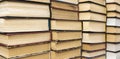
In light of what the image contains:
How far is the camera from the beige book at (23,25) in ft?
1.79

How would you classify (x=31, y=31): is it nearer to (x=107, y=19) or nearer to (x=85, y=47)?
(x=85, y=47)

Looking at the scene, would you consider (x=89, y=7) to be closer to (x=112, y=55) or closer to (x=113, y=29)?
(x=113, y=29)

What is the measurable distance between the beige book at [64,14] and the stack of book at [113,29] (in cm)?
26

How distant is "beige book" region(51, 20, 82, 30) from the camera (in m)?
0.70

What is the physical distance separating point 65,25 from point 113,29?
0.37 m

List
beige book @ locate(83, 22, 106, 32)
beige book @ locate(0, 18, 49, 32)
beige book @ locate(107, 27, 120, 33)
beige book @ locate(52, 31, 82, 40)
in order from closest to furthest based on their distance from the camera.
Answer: beige book @ locate(0, 18, 49, 32) < beige book @ locate(52, 31, 82, 40) < beige book @ locate(83, 22, 106, 32) < beige book @ locate(107, 27, 120, 33)

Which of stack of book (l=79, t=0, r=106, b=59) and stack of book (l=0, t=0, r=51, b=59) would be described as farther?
stack of book (l=79, t=0, r=106, b=59)

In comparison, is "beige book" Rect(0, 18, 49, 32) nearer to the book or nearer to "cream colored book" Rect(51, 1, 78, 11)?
"cream colored book" Rect(51, 1, 78, 11)

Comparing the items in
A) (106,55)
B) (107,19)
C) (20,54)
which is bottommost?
(106,55)

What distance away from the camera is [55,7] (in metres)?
0.70

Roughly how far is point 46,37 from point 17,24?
0.15m

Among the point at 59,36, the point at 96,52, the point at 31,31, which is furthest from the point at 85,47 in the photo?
the point at 31,31

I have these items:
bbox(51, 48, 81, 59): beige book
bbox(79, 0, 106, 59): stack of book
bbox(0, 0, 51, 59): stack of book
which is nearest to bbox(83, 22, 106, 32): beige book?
bbox(79, 0, 106, 59): stack of book

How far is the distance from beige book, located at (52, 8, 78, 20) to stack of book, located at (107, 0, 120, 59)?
260 millimetres
